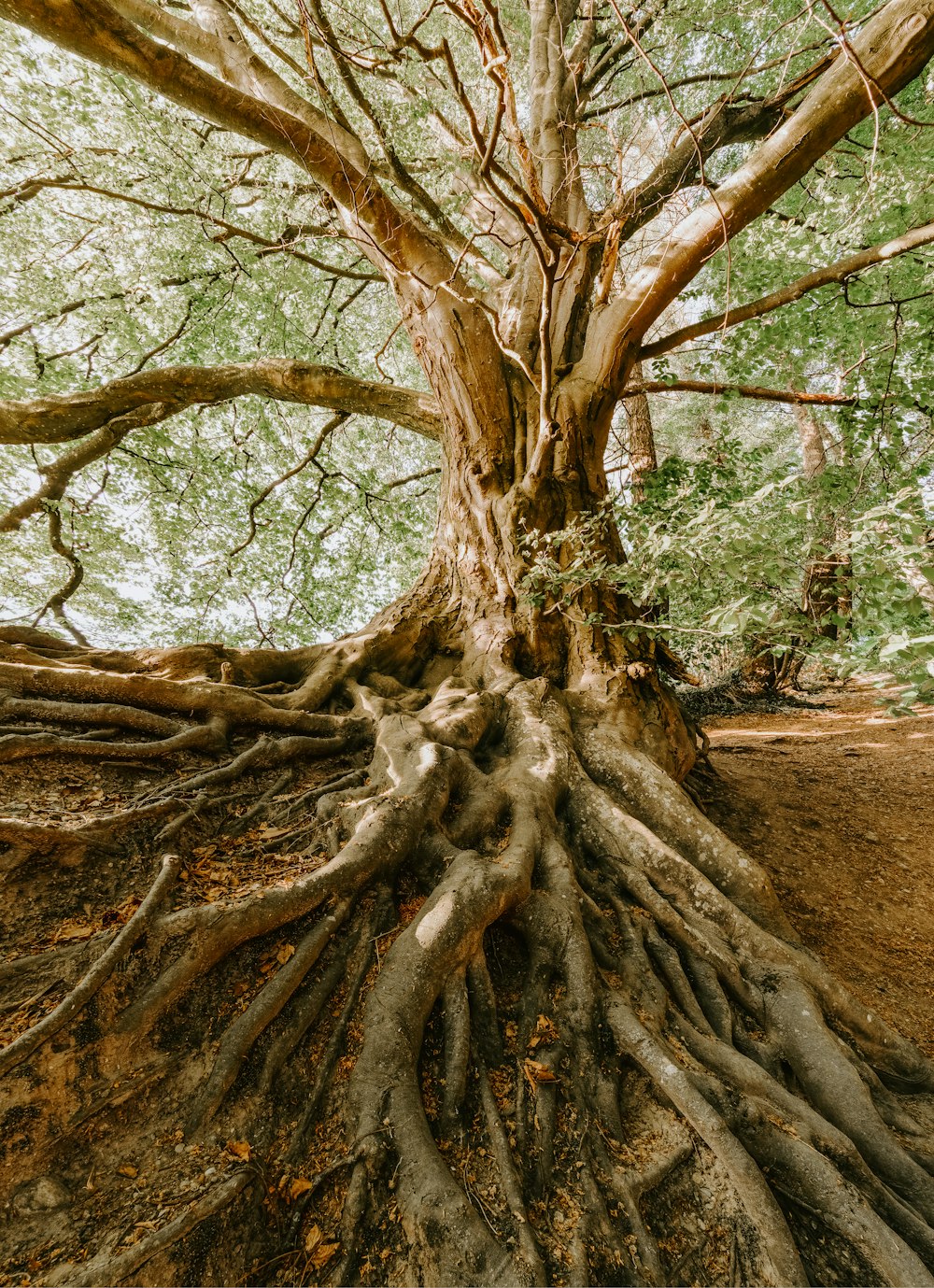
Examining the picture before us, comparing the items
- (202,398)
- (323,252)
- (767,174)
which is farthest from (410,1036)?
(323,252)

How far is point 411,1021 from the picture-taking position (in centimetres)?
192

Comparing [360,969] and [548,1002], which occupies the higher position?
[360,969]

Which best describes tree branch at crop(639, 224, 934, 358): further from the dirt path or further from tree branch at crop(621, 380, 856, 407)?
the dirt path

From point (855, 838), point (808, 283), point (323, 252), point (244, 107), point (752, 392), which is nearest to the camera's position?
point (244, 107)

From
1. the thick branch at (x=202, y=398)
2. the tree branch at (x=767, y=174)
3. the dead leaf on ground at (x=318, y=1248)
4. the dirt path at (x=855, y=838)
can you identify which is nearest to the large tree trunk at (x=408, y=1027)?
the dead leaf on ground at (x=318, y=1248)

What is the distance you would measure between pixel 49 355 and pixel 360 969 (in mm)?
7880

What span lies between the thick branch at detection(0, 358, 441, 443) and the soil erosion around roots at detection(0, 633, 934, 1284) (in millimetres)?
2099

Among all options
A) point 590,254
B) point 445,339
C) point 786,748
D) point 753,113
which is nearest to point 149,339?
point 445,339

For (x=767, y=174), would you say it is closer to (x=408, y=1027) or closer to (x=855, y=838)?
(x=855, y=838)

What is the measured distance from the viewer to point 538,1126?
69.9 inches

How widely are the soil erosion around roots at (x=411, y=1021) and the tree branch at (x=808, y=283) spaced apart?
335 centimetres

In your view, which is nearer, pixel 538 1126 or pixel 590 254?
pixel 538 1126

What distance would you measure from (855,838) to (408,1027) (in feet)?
14.7

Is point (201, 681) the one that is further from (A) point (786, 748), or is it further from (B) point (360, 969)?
(A) point (786, 748)
